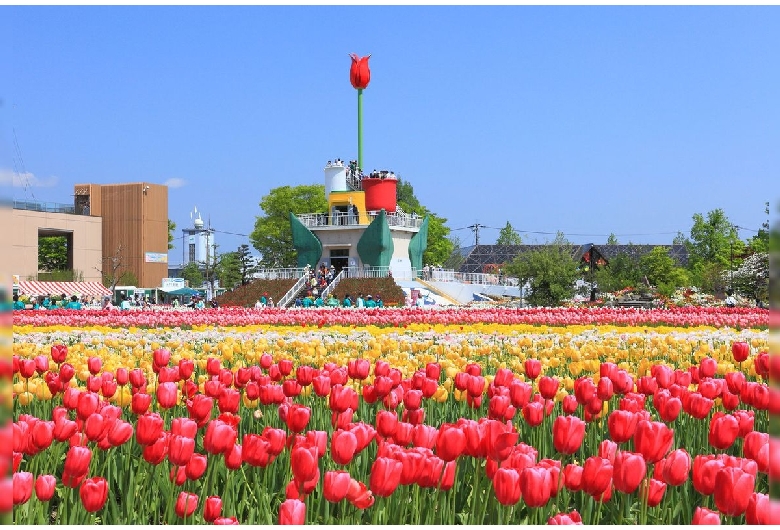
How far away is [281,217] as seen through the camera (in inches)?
2672

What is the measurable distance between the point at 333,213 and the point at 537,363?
47317mm

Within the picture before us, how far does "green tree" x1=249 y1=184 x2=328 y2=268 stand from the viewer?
219ft

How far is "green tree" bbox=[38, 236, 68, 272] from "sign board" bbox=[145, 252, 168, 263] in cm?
706

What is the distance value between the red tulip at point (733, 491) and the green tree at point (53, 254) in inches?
3126

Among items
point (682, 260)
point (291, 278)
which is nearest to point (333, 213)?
point (291, 278)

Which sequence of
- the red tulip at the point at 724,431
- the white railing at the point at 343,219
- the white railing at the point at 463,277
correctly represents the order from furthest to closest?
1. the white railing at the point at 343,219
2. the white railing at the point at 463,277
3. the red tulip at the point at 724,431

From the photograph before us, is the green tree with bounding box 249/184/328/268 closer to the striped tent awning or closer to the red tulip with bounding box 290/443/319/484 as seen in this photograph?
the striped tent awning

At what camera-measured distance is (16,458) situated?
2943 mm

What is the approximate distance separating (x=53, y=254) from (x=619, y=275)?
169 ft

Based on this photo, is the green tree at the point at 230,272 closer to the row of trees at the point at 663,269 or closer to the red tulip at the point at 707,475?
the row of trees at the point at 663,269

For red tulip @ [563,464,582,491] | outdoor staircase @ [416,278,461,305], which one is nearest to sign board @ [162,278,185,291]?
outdoor staircase @ [416,278,461,305]

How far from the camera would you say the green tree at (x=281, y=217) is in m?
66.9

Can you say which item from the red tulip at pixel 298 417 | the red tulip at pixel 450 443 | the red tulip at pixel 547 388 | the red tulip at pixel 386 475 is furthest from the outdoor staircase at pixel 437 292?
the red tulip at pixel 386 475

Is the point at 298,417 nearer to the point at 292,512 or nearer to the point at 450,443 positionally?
the point at 450,443
